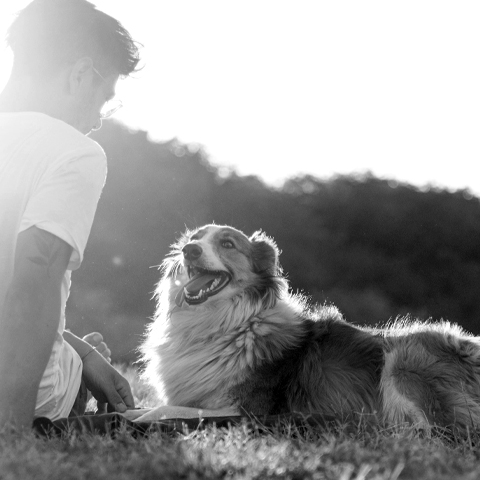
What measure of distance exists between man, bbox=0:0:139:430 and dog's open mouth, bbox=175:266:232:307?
1.57m

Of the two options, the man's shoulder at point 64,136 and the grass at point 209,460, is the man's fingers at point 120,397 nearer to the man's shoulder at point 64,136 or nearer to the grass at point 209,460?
the grass at point 209,460

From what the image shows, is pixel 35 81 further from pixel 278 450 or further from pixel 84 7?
pixel 278 450

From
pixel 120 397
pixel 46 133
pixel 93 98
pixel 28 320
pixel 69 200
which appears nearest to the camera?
pixel 28 320

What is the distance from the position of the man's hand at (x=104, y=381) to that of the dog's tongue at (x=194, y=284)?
1.25 m

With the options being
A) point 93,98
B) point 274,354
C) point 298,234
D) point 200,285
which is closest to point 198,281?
point 200,285

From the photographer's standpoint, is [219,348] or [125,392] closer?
[125,392]

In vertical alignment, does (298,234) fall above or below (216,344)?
above

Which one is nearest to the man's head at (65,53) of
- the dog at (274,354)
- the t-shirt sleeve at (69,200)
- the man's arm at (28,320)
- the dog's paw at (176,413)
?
the t-shirt sleeve at (69,200)

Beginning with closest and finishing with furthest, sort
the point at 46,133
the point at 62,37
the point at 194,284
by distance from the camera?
the point at 46,133, the point at 62,37, the point at 194,284

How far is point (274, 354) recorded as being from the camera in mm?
4719

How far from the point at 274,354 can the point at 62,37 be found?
2588 millimetres

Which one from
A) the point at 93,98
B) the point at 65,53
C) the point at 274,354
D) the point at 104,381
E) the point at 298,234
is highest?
the point at 65,53

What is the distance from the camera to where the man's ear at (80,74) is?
3.20 meters

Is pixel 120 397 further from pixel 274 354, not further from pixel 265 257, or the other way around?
pixel 265 257
